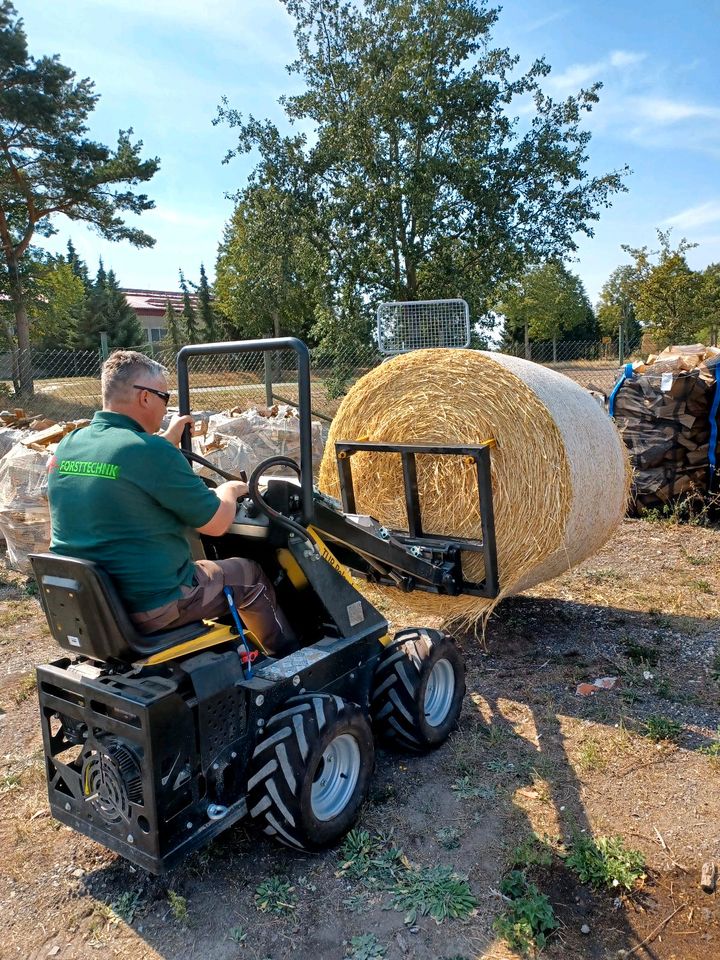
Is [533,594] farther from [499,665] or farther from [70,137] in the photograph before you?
[70,137]

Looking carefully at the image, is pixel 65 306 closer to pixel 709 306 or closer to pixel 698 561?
pixel 709 306

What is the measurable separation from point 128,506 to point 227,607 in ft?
2.12

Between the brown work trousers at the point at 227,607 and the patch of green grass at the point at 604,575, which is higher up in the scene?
the brown work trousers at the point at 227,607

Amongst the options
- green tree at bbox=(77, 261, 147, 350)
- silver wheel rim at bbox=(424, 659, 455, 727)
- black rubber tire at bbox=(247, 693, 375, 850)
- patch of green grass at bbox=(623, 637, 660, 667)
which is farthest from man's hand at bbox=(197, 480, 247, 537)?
green tree at bbox=(77, 261, 147, 350)

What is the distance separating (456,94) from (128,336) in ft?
78.3

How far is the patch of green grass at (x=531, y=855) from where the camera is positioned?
2822mm

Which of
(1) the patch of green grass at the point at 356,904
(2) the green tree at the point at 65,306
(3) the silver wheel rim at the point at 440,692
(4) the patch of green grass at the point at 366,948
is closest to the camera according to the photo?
(4) the patch of green grass at the point at 366,948

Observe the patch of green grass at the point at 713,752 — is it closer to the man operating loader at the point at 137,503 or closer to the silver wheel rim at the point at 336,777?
the silver wheel rim at the point at 336,777

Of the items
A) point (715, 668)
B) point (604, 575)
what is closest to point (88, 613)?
point (715, 668)

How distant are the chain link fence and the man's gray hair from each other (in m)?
6.82

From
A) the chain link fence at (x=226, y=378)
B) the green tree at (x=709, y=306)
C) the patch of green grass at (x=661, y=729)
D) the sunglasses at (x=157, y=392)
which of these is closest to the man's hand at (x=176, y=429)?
the sunglasses at (x=157, y=392)

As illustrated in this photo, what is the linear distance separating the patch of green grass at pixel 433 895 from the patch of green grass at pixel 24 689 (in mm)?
2633

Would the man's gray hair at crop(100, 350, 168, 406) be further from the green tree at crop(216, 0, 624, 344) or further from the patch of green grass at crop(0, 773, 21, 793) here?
the green tree at crop(216, 0, 624, 344)

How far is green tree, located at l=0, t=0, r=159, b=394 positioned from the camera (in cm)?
1693
